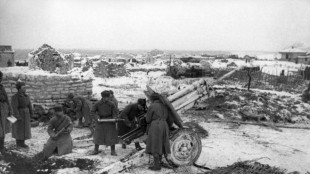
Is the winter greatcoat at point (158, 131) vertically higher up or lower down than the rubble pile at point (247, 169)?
higher up

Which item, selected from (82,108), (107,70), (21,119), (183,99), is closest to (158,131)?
(183,99)

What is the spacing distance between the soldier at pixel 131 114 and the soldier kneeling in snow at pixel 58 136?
3.96 ft

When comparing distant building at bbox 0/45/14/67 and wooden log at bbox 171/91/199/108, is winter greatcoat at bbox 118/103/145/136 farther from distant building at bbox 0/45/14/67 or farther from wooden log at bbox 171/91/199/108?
distant building at bbox 0/45/14/67

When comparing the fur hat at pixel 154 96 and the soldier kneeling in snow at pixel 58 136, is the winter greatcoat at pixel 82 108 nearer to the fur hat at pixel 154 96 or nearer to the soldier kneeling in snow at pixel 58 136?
the soldier kneeling in snow at pixel 58 136

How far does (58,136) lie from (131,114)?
5.45ft

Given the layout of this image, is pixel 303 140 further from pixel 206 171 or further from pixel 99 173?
pixel 99 173

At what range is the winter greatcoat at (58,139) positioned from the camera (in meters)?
6.23

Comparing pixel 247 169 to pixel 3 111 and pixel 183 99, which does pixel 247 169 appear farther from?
pixel 3 111

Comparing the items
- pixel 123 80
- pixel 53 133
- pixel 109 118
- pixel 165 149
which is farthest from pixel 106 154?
pixel 123 80

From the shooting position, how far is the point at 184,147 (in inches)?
234

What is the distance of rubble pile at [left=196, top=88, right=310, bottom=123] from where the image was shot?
1155cm

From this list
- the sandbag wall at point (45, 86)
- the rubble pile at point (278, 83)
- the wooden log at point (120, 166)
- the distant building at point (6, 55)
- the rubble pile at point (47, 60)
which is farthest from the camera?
the distant building at point (6, 55)

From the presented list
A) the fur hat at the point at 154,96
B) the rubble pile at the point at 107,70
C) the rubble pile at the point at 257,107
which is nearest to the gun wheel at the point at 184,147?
the fur hat at the point at 154,96

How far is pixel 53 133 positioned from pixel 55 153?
1.59 ft
